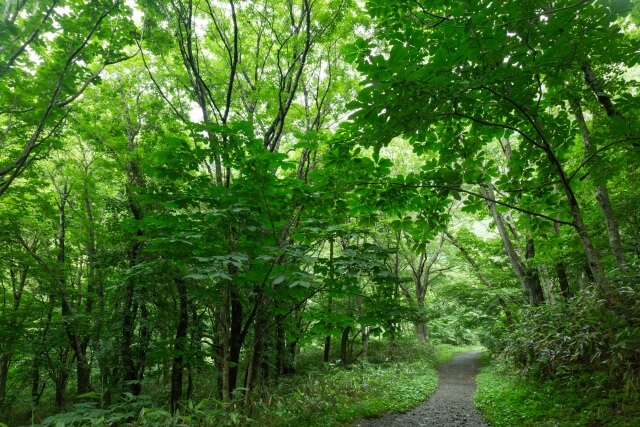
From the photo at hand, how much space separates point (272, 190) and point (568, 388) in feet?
19.8

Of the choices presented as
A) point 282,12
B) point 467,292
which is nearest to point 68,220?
point 282,12

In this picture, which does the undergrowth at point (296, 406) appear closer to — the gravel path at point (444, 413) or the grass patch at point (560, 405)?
the gravel path at point (444, 413)

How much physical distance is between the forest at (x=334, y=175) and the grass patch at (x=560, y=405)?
5cm

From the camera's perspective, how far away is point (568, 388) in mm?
5617

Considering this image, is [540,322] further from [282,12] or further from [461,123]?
[282,12]

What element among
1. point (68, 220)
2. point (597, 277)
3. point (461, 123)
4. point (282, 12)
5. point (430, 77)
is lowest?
point (597, 277)

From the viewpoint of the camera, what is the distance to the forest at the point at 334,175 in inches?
111

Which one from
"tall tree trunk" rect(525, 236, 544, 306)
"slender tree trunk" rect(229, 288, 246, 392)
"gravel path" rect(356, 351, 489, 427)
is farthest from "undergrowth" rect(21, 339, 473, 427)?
"tall tree trunk" rect(525, 236, 544, 306)

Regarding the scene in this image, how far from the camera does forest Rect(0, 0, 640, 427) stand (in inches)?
111

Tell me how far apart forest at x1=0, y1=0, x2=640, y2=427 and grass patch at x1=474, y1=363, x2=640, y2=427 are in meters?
0.05

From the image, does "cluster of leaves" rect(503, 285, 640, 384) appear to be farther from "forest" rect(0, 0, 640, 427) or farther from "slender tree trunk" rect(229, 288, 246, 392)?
"slender tree trunk" rect(229, 288, 246, 392)

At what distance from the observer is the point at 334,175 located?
374 cm

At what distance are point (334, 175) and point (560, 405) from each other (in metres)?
5.40

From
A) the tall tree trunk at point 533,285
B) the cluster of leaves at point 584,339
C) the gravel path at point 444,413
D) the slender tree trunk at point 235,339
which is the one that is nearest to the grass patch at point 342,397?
the gravel path at point 444,413
